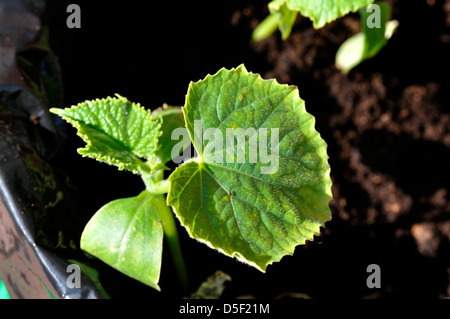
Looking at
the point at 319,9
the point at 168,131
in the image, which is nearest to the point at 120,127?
the point at 168,131

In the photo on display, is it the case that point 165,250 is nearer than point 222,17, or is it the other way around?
point 165,250

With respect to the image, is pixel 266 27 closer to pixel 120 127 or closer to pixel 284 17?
pixel 284 17

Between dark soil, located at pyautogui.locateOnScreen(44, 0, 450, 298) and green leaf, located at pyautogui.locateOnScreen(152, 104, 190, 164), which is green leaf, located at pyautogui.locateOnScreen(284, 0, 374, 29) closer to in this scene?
green leaf, located at pyautogui.locateOnScreen(152, 104, 190, 164)

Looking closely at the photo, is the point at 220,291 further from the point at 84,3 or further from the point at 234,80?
the point at 84,3
